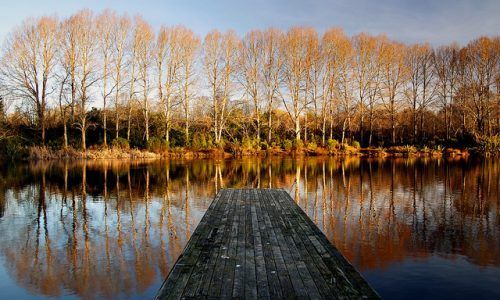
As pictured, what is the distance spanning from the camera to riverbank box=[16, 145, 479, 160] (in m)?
31.8

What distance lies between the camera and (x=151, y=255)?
7555mm

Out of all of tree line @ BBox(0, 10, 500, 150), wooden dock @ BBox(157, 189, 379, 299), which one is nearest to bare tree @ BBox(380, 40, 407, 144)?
tree line @ BBox(0, 10, 500, 150)

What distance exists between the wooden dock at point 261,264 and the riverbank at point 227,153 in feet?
88.9

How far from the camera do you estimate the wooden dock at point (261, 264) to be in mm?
4059

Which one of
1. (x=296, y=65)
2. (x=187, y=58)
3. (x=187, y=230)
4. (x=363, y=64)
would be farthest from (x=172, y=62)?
(x=187, y=230)

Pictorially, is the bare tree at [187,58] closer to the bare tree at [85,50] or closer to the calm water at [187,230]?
the bare tree at [85,50]

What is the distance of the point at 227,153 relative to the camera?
122 ft

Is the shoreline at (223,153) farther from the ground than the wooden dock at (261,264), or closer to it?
farther from the ground

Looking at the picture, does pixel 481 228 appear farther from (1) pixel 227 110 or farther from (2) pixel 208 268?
(1) pixel 227 110

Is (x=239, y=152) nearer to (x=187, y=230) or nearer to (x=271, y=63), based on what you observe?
(x=271, y=63)

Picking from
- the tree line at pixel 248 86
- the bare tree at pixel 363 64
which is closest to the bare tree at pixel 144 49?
the tree line at pixel 248 86

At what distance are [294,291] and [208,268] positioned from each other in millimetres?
1273

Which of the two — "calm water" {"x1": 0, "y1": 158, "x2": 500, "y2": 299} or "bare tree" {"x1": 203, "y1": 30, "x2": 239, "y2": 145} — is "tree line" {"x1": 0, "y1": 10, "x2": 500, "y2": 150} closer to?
"bare tree" {"x1": 203, "y1": 30, "x2": 239, "y2": 145}

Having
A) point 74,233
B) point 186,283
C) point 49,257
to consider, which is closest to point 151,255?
point 49,257
